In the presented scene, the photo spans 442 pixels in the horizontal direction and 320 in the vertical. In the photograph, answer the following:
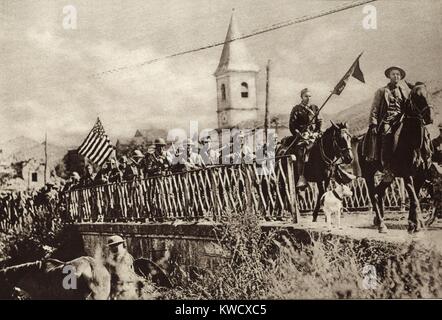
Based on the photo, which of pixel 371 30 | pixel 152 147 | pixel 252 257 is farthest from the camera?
pixel 152 147

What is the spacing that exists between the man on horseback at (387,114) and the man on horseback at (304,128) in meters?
0.60

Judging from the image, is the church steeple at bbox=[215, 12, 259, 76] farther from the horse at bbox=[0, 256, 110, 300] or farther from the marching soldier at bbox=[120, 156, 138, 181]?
the horse at bbox=[0, 256, 110, 300]

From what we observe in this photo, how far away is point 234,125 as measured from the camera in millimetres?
7008

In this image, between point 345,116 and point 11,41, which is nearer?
point 345,116

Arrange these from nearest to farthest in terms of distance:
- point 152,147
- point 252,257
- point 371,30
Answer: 1. point 252,257
2. point 371,30
3. point 152,147

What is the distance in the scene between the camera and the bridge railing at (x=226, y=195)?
6574mm

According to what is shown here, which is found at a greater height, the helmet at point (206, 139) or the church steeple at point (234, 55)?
the church steeple at point (234, 55)

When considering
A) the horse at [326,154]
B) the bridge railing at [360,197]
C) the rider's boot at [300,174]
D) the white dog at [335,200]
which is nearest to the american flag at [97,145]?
the horse at [326,154]

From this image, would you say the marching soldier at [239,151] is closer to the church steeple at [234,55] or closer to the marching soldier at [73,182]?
the church steeple at [234,55]

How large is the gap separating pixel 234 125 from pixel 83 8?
219cm
